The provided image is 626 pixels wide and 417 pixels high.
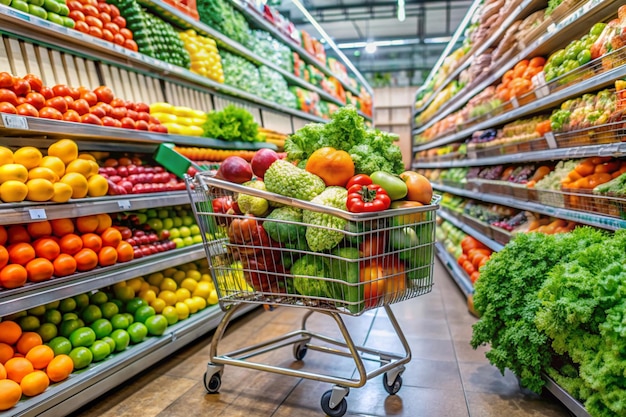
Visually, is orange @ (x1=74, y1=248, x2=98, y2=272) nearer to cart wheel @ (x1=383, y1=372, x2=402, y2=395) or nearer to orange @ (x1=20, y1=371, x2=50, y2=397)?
orange @ (x1=20, y1=371, x2=50, y2=397)

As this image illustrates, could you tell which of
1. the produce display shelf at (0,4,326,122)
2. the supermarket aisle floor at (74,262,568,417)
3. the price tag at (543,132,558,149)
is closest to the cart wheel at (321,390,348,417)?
the supermarket aisle floor at (74,262,568,417)

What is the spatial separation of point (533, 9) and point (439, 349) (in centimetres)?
286

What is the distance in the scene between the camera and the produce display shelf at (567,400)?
5.40ft

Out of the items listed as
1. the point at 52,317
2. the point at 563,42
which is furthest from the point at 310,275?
the point at 563,42

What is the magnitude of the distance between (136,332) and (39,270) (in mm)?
665

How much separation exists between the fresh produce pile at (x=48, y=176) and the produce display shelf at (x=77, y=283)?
15.7 inches

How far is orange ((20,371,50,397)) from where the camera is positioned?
179 cm

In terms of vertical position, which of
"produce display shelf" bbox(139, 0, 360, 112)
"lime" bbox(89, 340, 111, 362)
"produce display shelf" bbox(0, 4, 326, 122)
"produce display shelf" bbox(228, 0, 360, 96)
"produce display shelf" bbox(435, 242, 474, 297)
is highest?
"produce display shelf" bbox(228, 0, 360, 96)

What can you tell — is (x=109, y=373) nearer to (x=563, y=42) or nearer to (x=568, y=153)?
(x=568, y=153)

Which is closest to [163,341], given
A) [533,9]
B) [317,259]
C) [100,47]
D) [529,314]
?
[317,259]

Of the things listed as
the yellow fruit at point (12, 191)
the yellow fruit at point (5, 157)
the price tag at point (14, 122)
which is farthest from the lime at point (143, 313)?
the price tag at point (14, 122)

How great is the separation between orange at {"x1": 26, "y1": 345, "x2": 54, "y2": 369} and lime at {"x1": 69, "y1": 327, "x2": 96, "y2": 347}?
0.16 m

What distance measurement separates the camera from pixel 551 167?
11.0ft

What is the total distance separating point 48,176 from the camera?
202 cm
